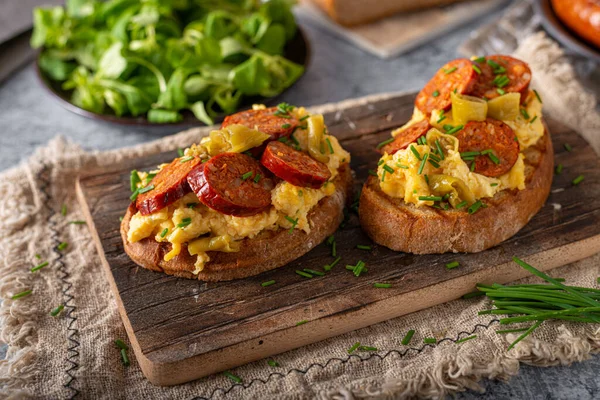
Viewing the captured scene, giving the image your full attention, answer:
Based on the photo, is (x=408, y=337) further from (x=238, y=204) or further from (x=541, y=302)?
(x=238, y=204)

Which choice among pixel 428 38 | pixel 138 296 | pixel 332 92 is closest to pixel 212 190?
pixel 138 296

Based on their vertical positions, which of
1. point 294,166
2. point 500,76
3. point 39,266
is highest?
point 500,76

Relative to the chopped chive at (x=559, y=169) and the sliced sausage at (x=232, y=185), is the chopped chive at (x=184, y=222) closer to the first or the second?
the sliced sausage at (x=232, y=185)

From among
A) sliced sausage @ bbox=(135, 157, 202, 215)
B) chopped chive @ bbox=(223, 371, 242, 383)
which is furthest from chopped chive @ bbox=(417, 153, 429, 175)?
chopped chive @ bbox=(223, 371, 242, 383)

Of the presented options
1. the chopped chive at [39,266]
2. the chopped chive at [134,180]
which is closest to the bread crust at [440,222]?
the chopped chive at [134,180]

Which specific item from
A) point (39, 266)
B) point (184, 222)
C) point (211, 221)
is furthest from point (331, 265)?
point (39, 266)

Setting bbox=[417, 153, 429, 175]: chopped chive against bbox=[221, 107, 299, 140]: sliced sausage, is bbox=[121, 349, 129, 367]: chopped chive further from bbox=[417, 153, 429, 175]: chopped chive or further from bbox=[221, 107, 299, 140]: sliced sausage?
bbox=[417, 153, 429, 175]: chopped chive
